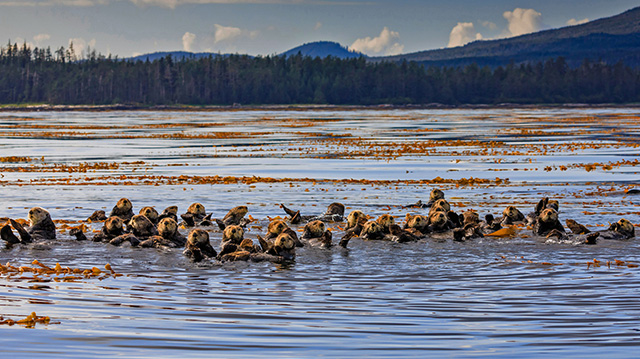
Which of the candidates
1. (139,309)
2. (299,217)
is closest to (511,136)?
(299,217)

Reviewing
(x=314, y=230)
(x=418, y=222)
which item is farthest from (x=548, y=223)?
(x=314, y=230)

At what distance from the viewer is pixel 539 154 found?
152 ft

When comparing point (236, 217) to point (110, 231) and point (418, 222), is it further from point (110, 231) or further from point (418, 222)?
point (418, 222)

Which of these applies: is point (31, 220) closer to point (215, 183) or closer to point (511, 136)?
point (215, 183)

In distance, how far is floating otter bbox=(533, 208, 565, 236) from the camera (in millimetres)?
17672

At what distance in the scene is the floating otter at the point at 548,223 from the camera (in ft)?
58.0

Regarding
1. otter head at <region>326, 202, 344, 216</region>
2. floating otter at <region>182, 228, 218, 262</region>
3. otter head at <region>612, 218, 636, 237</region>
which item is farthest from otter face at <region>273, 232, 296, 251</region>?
otter head at <region>612, 218, 636, 237</region>

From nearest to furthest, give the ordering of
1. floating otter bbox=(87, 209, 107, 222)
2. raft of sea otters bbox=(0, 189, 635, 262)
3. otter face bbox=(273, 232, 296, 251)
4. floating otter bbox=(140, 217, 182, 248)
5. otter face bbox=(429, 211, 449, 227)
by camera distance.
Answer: otter face bbox=(273, 232, 296, 251) → raft of sea otters bbox=(0, 189, 635, 262) → floating otter bbox=(140, 217, 182, 248) → otter face bbox=(429, 211, 449, 227) → floating otter bbox=(87, 209, 107, 222)

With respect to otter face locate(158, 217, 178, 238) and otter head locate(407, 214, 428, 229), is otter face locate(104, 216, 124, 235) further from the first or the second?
otter head locate(407, 214, 428, 229)

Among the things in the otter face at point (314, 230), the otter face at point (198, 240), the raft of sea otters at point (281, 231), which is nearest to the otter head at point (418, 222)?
the raft of sea otters at point (281, 231)

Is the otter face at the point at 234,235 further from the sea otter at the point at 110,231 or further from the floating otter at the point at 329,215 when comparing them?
the floating otter at the point at 329,215

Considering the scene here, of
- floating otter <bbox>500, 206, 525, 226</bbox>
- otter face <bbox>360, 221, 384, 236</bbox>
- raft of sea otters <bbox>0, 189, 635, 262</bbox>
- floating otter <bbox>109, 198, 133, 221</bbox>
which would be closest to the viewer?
raft of sea otters <bbox>0, 189, 635, 262</bbox>

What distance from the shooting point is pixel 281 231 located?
16484mm

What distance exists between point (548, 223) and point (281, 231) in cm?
569
